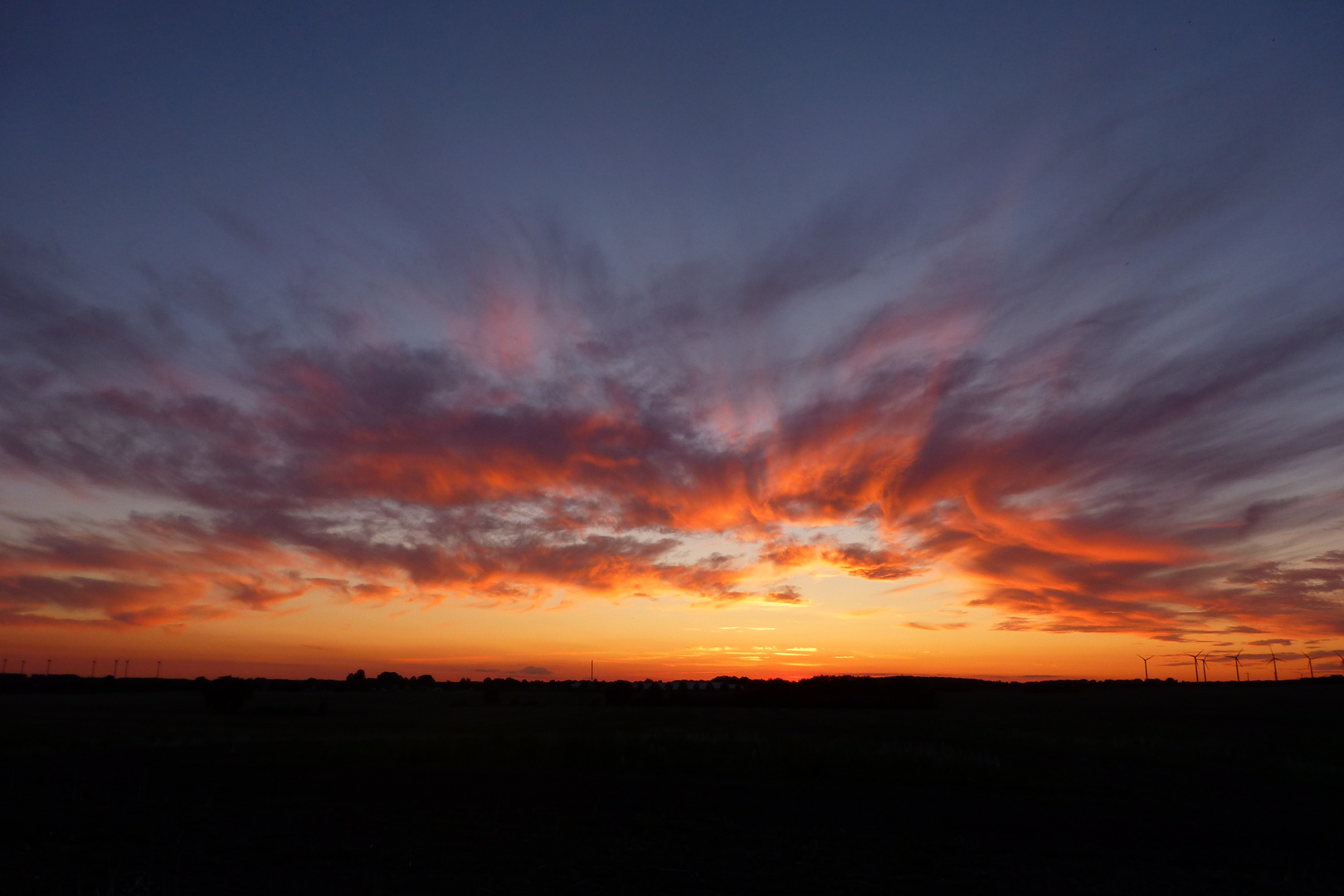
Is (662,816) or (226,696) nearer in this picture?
(662,816)

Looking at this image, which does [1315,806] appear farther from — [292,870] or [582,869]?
[292,870]

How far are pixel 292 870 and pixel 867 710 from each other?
322ft

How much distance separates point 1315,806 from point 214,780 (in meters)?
34.6

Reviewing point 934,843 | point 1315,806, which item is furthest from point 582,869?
point 1315,806

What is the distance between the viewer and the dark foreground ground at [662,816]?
Result: 50.0ft

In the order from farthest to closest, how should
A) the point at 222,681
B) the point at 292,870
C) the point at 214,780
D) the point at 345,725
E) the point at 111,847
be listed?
the point at 222,681
the point at 345,725
the point at 214,780
the point at 111,847
the point at 292,870

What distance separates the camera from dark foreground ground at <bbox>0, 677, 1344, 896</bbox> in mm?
15250

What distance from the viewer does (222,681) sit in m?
85.2

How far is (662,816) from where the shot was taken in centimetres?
2186

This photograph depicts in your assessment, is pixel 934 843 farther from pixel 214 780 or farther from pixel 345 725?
pixel 345 725

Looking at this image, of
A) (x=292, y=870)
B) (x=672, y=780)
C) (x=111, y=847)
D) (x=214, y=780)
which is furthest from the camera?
(x=672, y=780)

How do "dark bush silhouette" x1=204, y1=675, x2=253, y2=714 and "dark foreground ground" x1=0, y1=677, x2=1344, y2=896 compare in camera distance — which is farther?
"dark bush silhouette" x1=204, y1=675, x2=253, y2=714

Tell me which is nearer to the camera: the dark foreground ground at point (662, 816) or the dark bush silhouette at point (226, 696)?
the dark foreground ground at point (662, 816)

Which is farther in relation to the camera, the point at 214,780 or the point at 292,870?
the point at 214,780
